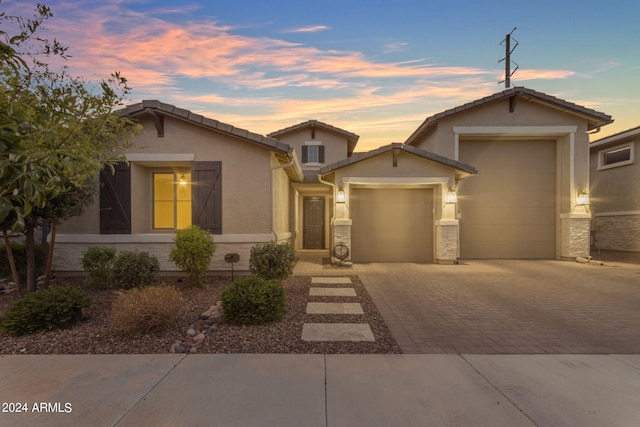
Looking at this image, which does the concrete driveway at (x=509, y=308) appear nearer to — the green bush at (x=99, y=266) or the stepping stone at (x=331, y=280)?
the stepping stone at (x=331, y=280)

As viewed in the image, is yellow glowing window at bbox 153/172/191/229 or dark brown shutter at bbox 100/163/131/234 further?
yellow glowing window at bbox 153/172/191/229

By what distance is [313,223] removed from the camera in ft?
53.6

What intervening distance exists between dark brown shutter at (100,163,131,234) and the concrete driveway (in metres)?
6.18

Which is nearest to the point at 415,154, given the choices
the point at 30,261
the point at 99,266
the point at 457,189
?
the point at 457,189

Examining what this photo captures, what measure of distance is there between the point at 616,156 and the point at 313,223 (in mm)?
14129

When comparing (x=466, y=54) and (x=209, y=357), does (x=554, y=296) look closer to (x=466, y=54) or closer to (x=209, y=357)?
(x=209, y=357)

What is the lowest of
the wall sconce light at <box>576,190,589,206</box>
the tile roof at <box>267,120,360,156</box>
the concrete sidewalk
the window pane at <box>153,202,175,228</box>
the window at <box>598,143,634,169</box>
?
the concrete sidewalk

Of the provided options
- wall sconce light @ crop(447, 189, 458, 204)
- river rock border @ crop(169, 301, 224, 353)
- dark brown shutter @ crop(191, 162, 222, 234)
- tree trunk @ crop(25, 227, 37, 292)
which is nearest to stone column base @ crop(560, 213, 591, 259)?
wall sconce light @ crop(447, 189, 458, 204)

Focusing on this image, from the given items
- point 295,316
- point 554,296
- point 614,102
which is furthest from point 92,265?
point 614,102

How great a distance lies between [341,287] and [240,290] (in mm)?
3117

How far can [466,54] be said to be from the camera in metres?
11.4

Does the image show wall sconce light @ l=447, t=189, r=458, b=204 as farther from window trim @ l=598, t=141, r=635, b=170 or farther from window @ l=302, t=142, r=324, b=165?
window trim @ l=598, t=141, r=635, b=170

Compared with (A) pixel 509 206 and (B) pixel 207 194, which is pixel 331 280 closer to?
(B) pixel 207 194

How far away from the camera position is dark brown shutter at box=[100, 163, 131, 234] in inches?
322
